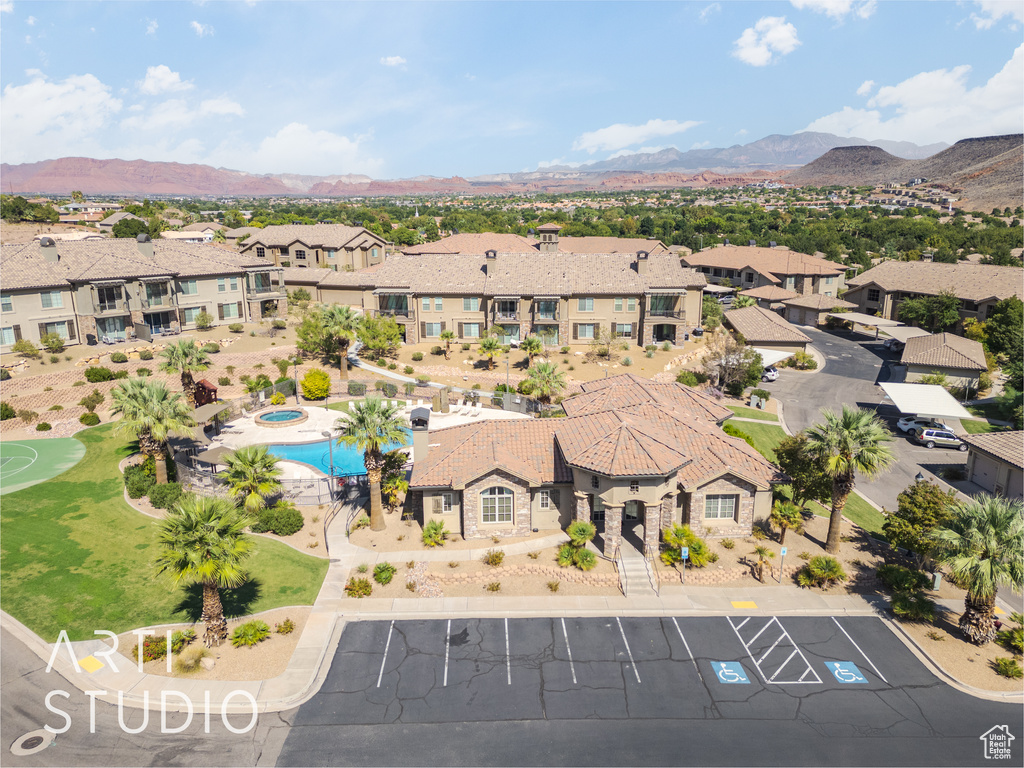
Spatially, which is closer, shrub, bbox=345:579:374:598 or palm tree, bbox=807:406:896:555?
shrub, bbox=345:579:374:598

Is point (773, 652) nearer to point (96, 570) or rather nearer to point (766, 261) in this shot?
point (96, 570)

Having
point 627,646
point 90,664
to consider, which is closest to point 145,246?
point 90,664

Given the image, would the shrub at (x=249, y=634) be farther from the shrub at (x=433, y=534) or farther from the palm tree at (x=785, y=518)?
the palm tree at (x=785, y=518)

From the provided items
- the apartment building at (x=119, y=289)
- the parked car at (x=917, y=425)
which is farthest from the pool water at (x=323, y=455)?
the parked car at (x=917, y=425)

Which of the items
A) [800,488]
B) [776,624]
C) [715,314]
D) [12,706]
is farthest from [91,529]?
[715,314]

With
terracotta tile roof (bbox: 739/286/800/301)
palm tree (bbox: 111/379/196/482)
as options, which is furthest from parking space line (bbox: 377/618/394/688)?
terracotta tile roof (bbox: 739/286/800/301)

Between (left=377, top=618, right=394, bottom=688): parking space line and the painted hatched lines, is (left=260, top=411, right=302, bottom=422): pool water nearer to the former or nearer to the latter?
(left=377, top=618, right=394, bottom=688): parking space line
